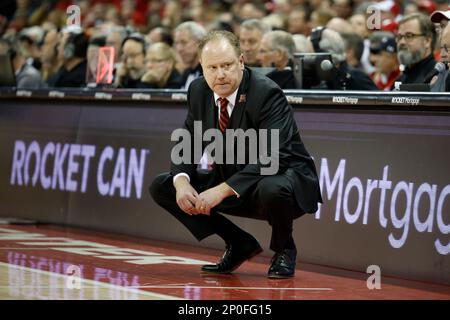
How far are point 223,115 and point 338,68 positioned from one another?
2.41 metres

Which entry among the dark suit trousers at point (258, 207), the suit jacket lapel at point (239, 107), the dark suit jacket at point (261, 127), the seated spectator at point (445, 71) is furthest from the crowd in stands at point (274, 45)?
the dark suit trousers at point (258, 207)

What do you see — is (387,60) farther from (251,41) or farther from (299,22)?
(299,22)

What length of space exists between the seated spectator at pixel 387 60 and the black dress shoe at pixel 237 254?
3465 millimetres

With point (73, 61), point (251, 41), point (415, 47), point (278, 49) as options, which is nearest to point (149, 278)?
point (415, 47)

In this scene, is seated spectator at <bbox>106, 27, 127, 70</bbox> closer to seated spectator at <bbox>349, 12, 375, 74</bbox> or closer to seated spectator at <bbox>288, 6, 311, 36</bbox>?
seated spectator at <bbox>288, 6, 311, 36</bbox>

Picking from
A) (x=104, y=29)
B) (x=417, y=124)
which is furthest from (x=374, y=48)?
(x=104, y=29)

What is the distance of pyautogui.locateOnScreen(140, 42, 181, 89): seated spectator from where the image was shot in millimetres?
10672

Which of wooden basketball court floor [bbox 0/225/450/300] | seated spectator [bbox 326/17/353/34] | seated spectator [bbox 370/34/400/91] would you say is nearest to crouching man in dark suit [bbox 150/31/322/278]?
wooden basketball court floor [bbox 0/225/450/300]

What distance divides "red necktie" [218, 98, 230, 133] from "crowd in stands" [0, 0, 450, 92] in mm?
1630

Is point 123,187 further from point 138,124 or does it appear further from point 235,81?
point 235,81

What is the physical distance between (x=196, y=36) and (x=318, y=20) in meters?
1.99

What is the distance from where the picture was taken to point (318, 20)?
12445 millimetres

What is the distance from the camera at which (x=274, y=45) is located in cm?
976

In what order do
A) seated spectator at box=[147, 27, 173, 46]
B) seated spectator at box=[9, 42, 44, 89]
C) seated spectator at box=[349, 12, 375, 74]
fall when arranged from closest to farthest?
seated spectator at box=[349, 12, 375, 74] < seated spectator at box=[9, 42, 44, 89] < seated spectator at box=[147, 27, 173, 46]
